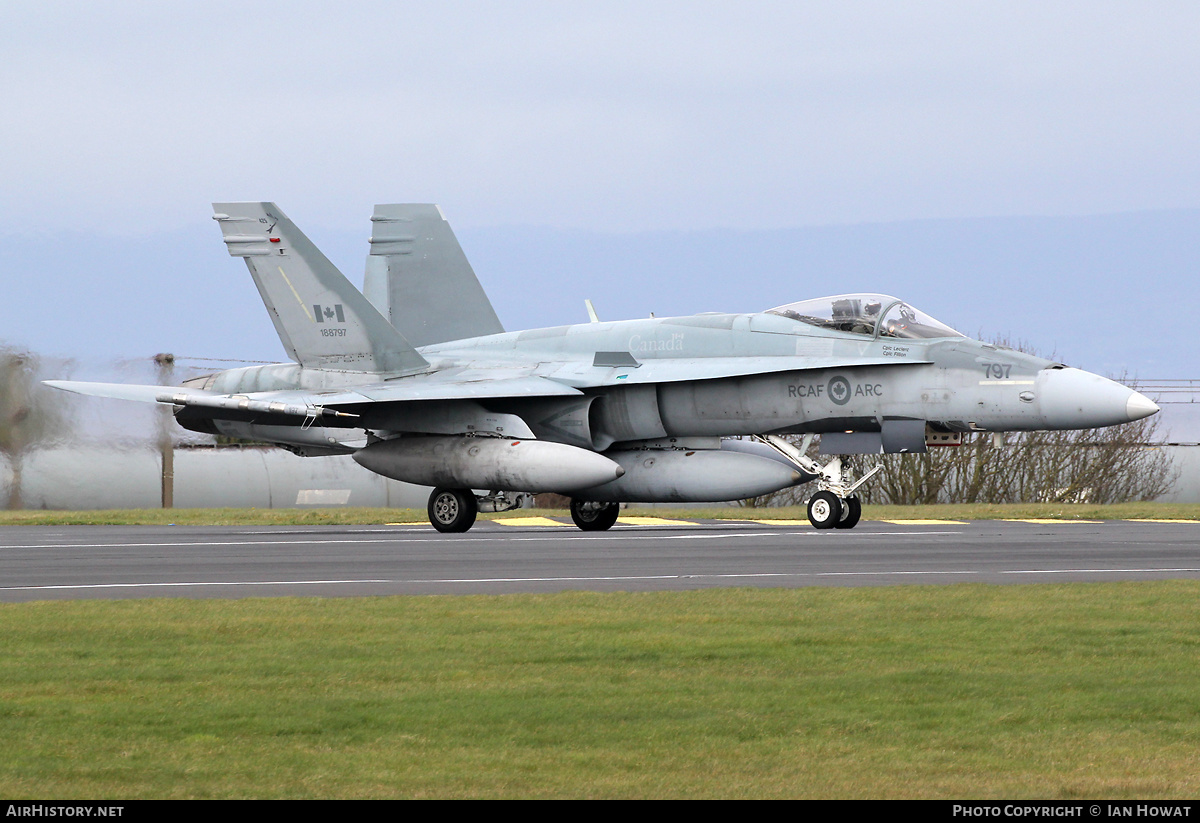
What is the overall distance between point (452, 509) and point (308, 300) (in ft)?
13.6

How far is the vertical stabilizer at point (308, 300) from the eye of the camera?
860 inches

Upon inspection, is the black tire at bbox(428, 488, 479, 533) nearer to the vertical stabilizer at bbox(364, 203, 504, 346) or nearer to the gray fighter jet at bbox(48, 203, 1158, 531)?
the gray fighter jet at bbox(48, 203, 1158, 531)

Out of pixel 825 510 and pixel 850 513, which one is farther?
pixel 850 513

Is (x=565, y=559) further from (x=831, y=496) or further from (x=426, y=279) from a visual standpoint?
(x=426, y=279)

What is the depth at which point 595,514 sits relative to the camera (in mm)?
21234

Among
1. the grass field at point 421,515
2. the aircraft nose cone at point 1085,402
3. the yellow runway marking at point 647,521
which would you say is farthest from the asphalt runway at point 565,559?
the grass field at point 421,515

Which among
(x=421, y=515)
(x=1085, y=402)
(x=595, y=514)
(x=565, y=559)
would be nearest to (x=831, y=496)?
(x=1085, y=402)

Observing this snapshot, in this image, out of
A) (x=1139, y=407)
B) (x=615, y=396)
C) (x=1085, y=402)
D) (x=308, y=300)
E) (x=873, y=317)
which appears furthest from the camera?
(x=308, y=300)

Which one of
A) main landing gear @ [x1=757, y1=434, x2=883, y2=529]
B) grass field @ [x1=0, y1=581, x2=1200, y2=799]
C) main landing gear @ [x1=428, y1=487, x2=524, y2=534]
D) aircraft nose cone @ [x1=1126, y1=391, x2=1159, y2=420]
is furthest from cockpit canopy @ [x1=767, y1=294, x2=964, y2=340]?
grass field @ [x1=0, y1=581, x2=1200, y2=799]

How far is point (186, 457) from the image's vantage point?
35.4m

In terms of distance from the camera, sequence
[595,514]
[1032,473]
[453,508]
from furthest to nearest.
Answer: [1032,473]
[595,514]
[453,508]

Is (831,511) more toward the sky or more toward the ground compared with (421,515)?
more toward the sky
